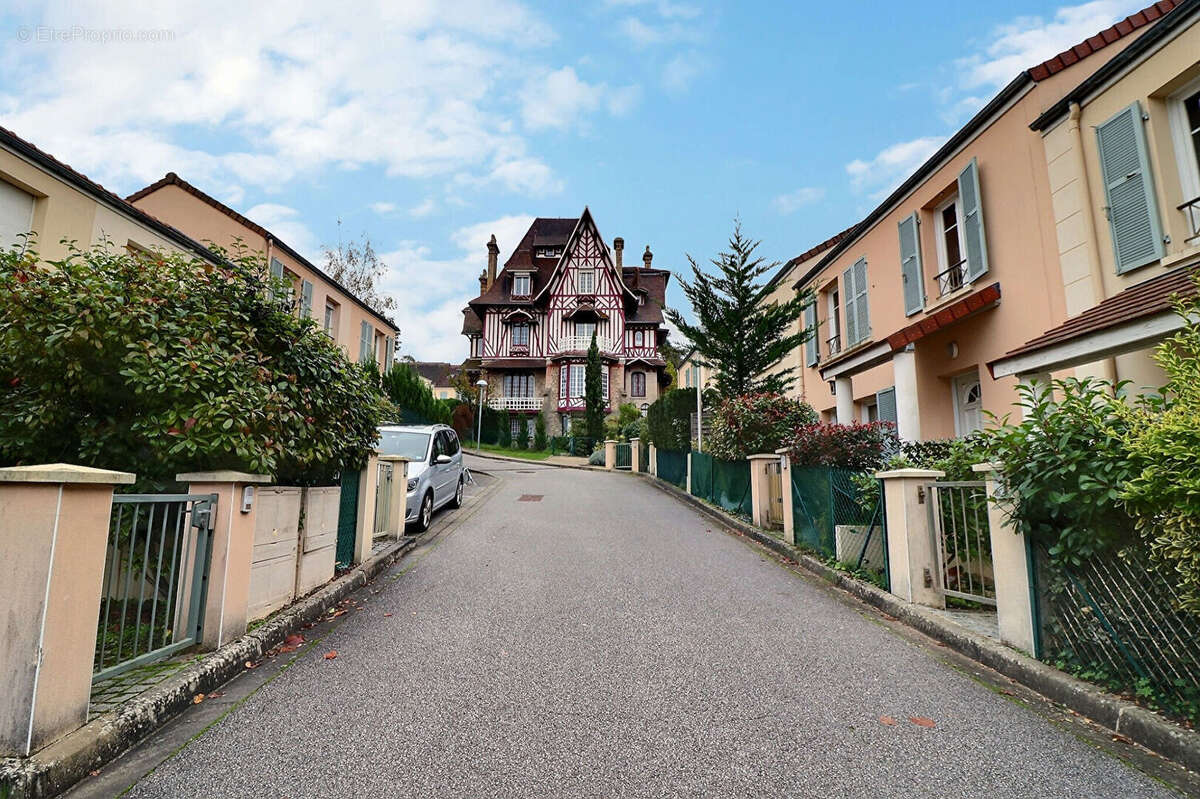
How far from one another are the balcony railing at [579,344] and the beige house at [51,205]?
93.3ft

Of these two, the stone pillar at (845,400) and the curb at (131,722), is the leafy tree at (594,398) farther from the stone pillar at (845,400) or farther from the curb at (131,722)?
the curb at (131,722)

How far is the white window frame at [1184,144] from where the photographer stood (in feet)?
22.2

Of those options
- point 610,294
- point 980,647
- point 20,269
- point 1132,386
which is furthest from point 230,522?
point 610,294

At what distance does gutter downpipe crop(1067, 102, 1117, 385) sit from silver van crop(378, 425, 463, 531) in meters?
9.72

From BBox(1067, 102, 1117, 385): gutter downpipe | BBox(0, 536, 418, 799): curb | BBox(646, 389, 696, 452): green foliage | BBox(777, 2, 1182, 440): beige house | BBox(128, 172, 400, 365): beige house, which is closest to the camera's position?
BBox(0, 536, 418, 799): curb

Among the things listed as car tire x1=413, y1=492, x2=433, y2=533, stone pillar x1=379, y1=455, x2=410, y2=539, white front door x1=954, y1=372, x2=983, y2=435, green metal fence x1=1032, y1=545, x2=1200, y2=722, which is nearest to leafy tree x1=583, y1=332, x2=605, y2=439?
car tire x1=413, y1=492, x2=433, y2=533

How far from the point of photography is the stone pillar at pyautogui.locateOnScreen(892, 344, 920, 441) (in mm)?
9883

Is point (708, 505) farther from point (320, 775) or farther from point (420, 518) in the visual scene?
point (320, 775)

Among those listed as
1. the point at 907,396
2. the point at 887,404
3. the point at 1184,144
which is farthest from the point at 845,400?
the point at 1184,144

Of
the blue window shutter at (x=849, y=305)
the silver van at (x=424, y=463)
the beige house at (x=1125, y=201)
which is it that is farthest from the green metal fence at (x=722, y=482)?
the silver van at (x=424, y=463)

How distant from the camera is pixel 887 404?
11844 mm

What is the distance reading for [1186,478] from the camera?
2887 millimetres

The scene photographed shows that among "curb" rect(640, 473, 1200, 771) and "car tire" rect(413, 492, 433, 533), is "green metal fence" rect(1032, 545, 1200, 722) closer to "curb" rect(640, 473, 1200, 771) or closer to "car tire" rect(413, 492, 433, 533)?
"curb" rect(640, 473, 1200, 771)

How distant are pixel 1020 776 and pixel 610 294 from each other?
127ft
